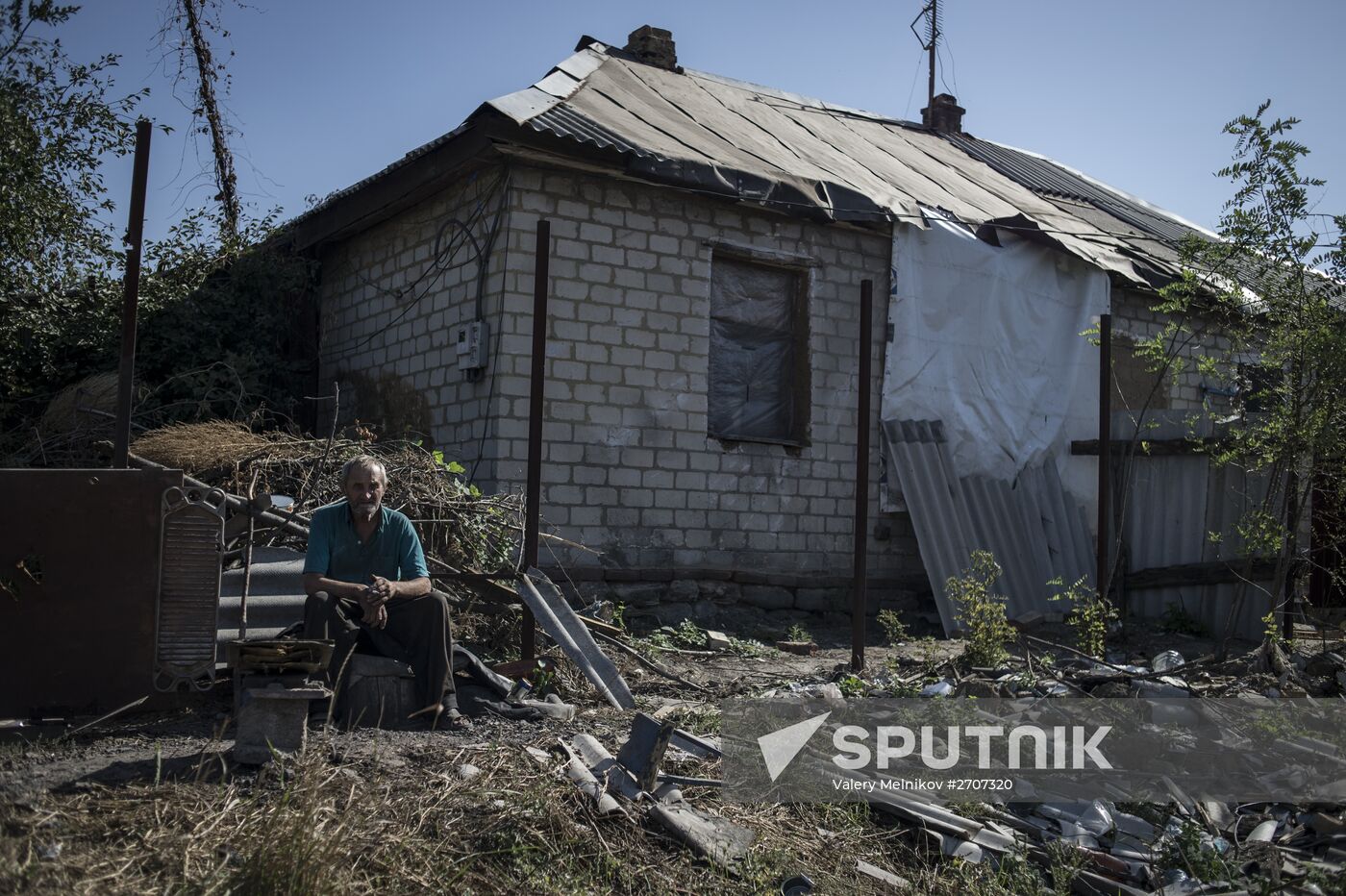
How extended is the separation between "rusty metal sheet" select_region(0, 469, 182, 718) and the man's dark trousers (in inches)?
26.1

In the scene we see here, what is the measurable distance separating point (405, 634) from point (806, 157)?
6.39 metres

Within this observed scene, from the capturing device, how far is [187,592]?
450cm

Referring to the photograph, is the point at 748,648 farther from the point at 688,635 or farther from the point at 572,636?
the point at 572,636

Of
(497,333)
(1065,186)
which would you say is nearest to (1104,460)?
(497,333)

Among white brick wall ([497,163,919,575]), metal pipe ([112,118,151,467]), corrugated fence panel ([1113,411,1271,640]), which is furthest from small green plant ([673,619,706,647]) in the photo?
corrugated fence panel ([1113,411,1271,640])

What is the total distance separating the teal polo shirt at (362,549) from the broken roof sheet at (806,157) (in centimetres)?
357

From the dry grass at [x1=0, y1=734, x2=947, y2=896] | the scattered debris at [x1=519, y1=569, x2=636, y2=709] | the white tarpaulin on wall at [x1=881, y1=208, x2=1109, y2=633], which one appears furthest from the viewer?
the white tarpaulin on wall at [x1=881, y1=208, x2=1109, y2=633]

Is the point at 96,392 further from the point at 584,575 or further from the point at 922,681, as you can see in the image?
the point at 922,681

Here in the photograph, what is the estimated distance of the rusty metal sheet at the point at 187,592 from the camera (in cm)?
448

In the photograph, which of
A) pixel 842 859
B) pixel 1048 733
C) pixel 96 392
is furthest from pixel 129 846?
pixel 96 392

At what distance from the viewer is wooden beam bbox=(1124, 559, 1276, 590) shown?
9016 mm

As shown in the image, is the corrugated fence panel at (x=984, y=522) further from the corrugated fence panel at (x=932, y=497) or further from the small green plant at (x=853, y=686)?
the small green plant at (x=853, y=686)

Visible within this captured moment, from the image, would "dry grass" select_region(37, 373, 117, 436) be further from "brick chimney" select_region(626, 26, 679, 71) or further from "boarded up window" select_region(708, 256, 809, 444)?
"brick chimney" select_region(626, 26, 679, 71)

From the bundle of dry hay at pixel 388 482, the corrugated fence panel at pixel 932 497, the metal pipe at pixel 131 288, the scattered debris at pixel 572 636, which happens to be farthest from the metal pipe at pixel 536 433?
the corrugated fence panel at pixel 932 497
